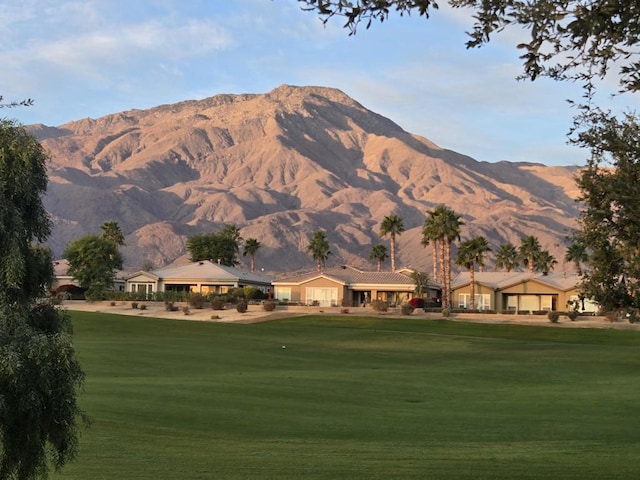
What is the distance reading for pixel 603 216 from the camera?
52.2 feet

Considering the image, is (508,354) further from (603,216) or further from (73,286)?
(73,286)

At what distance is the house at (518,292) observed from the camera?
120125 mm

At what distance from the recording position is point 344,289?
130500 mm

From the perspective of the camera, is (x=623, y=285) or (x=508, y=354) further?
(x=508, y=354)

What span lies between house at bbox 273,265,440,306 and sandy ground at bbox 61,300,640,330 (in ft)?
A: 58.6

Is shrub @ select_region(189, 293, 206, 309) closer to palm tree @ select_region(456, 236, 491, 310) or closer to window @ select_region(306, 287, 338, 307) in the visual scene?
window @ select_region(306, 287, 338, 307)

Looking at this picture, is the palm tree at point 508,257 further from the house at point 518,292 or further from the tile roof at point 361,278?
the house at point 518,292

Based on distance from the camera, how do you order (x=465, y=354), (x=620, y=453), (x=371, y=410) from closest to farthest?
(x=620, y=453)
(x=371, y=410)
(x=465, y=354)

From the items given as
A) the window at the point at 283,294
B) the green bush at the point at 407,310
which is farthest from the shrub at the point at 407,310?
the window at the point at 283,294

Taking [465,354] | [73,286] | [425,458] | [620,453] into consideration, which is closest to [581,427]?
[620,453]

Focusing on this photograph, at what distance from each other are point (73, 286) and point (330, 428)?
10942 centimetres

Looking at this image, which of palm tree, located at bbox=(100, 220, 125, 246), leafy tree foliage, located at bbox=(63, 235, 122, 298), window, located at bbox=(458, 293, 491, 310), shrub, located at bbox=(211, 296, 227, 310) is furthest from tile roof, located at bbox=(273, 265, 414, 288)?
palm tree, located at bbox=(100, 220, 125, 246)

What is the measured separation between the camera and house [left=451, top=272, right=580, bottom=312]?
120 meters

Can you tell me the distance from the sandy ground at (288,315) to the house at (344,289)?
703 inches
